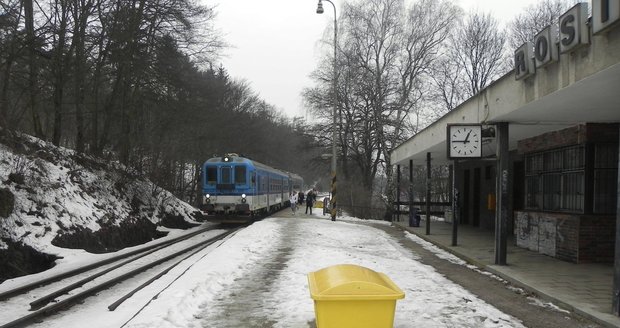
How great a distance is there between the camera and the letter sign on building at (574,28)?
694 centimetres

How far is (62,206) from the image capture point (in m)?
15.4

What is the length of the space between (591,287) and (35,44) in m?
16.7

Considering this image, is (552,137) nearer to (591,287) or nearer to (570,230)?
(570,230)

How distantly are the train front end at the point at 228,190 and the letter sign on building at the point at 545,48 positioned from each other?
16756mm

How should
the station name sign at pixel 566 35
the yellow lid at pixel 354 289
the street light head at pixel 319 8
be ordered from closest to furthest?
the yellow lid at pixel 354 289 < the station name sign at pixel 566 35 < the street light head at pixel 319 8

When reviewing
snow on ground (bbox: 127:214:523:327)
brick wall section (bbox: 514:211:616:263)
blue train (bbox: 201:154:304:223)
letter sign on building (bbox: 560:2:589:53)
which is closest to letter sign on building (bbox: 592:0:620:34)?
letter sign on building (bbox: 560:2:589:53)

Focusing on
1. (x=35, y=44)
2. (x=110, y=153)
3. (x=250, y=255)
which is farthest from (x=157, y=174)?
(x=250, y=255)

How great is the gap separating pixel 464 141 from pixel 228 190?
44.7 ft

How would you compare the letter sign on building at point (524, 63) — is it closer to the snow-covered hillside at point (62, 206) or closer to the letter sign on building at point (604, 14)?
the letter sign on building at point (604, 14)

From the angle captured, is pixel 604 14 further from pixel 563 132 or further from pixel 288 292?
pixel 563 132

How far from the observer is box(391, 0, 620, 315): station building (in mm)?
6922

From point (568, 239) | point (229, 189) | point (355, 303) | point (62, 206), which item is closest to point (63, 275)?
point (62, 206)

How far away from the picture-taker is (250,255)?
12367mm

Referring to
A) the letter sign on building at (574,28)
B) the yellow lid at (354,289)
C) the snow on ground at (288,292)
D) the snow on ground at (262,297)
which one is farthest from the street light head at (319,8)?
the yellow lid at (354,289)
